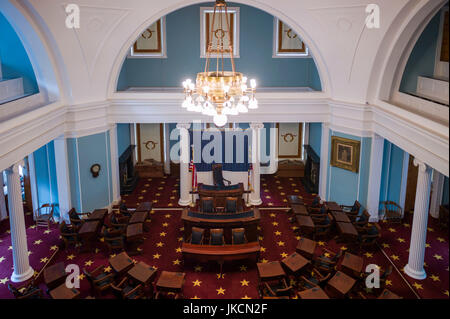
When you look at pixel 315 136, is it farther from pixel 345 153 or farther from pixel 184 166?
pixel 184 166

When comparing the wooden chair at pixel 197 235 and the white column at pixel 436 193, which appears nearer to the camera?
the wooden chair at pixel 197 235

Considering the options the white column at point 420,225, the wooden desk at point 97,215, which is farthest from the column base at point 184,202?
the white column at point 420,225

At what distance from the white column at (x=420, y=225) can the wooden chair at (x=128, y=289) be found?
619 cm

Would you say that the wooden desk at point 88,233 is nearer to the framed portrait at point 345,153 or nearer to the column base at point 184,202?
the column base at point 184,202

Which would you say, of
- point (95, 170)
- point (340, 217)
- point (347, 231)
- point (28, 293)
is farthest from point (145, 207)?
point (347, 231)

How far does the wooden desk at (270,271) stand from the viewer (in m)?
9.06

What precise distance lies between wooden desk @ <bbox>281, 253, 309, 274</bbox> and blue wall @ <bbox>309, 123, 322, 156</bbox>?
667cm

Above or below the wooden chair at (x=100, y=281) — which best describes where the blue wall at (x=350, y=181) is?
above

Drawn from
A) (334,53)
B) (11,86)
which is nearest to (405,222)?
(334,53)

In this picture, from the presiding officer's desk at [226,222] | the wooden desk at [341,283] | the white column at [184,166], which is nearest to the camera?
the wooden desk at [341,283]

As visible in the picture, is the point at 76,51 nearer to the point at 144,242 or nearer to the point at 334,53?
the point at 144,242

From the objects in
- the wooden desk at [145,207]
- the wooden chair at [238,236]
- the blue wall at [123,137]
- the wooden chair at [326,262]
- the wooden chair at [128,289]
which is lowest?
the wooden chair at [128,289]

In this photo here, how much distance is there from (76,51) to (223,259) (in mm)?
6628

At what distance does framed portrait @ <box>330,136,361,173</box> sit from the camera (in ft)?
41.0
